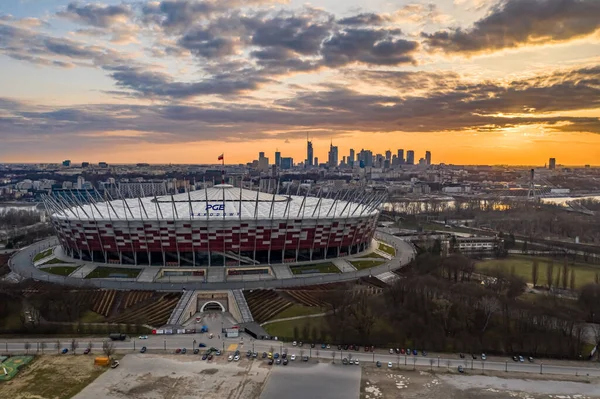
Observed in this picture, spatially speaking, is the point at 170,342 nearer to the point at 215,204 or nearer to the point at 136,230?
the point at 136,230

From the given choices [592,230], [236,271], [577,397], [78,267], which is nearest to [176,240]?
[236,271]

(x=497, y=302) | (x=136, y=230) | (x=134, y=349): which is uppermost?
(x=136, y=230)

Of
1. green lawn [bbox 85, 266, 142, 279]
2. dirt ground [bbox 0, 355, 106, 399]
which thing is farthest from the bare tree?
green lawn [bbox 85, 266, 142, 279]

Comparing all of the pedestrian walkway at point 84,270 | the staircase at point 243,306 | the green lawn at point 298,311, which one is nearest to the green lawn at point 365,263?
the green lawn at point 298,311

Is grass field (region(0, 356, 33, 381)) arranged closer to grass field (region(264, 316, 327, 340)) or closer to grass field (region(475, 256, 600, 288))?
grass field (region(264, 316, 327, 340))

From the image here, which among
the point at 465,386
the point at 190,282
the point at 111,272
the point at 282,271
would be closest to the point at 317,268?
the point at 282,271
